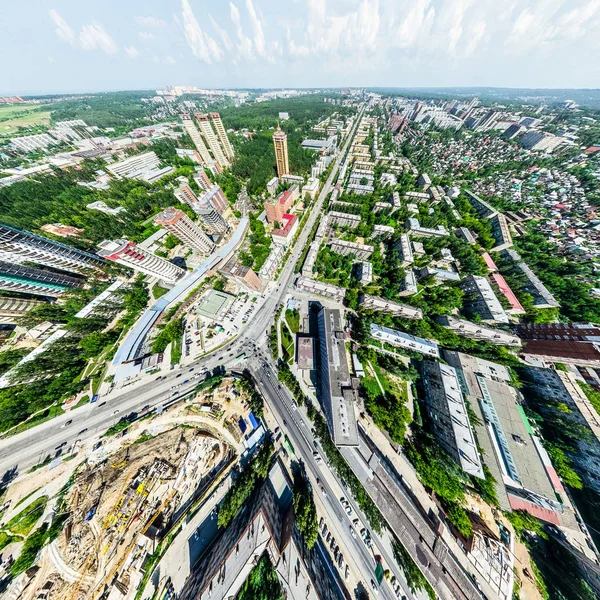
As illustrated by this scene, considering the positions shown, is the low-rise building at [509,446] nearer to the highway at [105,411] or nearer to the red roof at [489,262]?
the red roof at [489,262]

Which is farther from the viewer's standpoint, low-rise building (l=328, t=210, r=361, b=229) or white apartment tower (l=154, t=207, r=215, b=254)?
low-rise building (l=328, t=210, r=361, b=229)

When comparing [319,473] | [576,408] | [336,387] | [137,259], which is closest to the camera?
[319,473]

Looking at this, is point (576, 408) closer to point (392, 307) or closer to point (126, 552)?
point (392, 307)

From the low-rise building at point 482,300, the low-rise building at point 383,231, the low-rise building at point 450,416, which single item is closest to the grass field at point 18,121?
the low-rise building at point 383,231

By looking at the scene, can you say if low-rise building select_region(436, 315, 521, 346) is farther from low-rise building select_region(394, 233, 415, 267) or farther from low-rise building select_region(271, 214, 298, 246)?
low-rise building select_region(271, 214, 298, 246)

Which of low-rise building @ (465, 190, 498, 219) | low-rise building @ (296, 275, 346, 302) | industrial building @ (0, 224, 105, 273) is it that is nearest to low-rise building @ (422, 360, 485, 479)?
low-rise building @ (296, 275, 346, 302)

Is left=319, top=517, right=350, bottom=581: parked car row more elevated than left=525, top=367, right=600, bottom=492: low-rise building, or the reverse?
left=525, top=367, right=600, bottom=492: low-rise building

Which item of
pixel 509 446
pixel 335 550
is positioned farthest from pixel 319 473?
pixel 509 446
